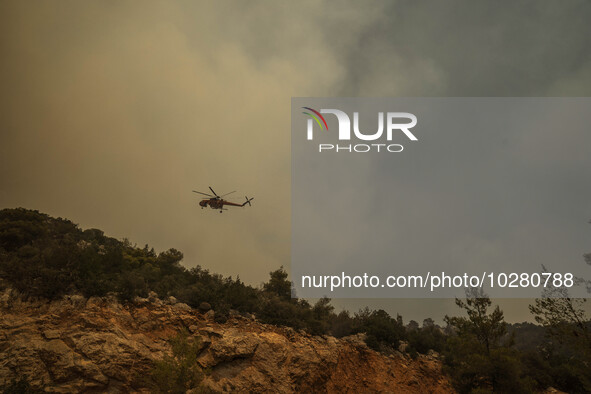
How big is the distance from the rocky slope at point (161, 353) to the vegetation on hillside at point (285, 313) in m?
1.05

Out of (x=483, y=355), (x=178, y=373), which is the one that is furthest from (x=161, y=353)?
(x=483, y=355)

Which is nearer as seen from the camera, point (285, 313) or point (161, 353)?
point (161, 353)

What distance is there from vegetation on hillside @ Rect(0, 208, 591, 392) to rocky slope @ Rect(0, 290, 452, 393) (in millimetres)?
1053

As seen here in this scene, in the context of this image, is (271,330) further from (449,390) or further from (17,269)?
(17,269)

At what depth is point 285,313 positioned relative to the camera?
22.2m

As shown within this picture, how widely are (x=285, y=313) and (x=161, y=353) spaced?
A: 8657 millimetres

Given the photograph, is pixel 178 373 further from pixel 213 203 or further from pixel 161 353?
pixel 213 203

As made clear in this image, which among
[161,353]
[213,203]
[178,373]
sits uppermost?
[213,203]

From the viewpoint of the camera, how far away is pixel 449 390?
21516 mm

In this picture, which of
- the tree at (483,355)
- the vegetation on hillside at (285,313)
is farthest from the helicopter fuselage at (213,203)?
the tree at (483,355)

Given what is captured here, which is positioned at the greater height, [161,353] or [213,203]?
[213,203]

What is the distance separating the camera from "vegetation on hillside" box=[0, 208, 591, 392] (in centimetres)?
1650

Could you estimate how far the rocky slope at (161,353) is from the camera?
13852mm

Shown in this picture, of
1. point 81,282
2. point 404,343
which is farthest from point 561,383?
point 81,282
